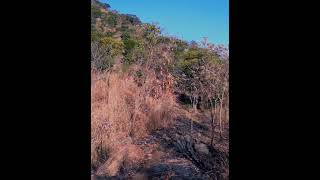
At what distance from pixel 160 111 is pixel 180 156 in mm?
957

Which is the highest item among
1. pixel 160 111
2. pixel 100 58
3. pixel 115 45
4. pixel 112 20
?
pixel 112 20

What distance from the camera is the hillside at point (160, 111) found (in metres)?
4.48

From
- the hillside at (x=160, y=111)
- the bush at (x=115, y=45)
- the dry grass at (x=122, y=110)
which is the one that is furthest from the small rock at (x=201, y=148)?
the bush at (x=115, y=45)

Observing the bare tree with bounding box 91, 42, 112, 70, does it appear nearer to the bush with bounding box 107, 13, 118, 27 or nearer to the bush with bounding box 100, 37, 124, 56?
the bush with bounding box 100, 37, 124, 56

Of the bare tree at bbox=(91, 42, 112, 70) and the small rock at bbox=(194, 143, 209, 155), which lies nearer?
the small rock at bbox=(194, 143, 209, 155)

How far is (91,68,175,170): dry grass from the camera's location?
15.4 feet

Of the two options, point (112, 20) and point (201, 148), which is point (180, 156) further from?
point (112, 20)

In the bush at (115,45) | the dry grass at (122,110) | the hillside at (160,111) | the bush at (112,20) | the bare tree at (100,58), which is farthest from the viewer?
the bush at (112,20)

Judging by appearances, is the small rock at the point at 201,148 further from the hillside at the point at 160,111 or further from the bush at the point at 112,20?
the bush at the point at 112,20

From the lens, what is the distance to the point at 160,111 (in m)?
5.50

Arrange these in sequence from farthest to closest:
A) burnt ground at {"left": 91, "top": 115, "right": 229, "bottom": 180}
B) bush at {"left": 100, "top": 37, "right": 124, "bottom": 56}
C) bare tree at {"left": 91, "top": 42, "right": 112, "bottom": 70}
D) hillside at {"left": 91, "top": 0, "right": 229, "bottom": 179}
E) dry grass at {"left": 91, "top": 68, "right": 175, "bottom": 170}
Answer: bush at {"left": 100, "top": 37, "right": 124, "bottom": 56} → bare tree at {"left": 91, "top": 42, "right": 112, "bottom": 70} → dry grass at {"left": 91, "top": 68, "right": 175, "bottom": 170} → hillside at {"left": 91, "top": 0, "right": 229, "bottom": 179} → burnt ground at {"left": 91, "top": 115, "right": 229, "bottom": 180}

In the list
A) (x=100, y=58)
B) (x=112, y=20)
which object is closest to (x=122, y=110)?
(x=100, y=58)

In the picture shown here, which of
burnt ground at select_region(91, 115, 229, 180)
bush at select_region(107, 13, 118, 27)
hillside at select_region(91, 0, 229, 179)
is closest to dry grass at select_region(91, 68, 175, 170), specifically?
hillside at select_region(91, 0, 229, 179)
